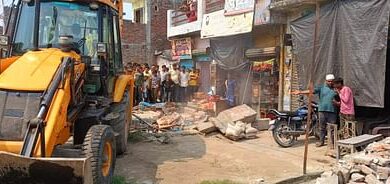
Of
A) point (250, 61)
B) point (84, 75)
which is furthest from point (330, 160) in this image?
point (250, 61)

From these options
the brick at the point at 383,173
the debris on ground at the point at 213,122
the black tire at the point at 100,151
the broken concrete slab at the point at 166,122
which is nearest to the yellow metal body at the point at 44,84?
the black tire at the point at 100,151

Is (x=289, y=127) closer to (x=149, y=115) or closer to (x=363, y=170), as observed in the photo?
Answer: (x=363, y=170)

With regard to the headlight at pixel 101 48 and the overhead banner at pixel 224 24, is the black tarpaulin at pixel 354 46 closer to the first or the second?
the overhead banner at pixel 224 24

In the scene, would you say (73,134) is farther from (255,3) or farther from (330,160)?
(255,3)

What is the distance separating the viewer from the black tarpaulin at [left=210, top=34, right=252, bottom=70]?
630 inches

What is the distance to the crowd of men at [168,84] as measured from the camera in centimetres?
1889

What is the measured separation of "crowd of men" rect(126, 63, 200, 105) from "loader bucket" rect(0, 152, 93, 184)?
545 inches

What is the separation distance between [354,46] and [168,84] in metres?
10.6

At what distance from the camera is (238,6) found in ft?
49.3

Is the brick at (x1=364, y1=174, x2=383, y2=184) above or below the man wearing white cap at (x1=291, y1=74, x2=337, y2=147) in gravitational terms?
below

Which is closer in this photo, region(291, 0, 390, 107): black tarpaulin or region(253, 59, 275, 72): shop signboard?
region(291, 0, 390, 107): black tarpaulin

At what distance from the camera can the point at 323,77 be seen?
10.5 metres

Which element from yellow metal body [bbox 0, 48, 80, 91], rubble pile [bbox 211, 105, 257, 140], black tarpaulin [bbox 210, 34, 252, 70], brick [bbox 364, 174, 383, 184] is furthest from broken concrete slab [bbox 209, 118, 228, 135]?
yellow metal body [bbox 0, 48, 80, 91]

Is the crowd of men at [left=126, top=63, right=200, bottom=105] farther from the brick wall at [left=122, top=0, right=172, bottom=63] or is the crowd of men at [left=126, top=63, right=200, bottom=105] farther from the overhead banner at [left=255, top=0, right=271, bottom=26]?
the brick wall at [left=122, top=0, right=172, bottom=63]
